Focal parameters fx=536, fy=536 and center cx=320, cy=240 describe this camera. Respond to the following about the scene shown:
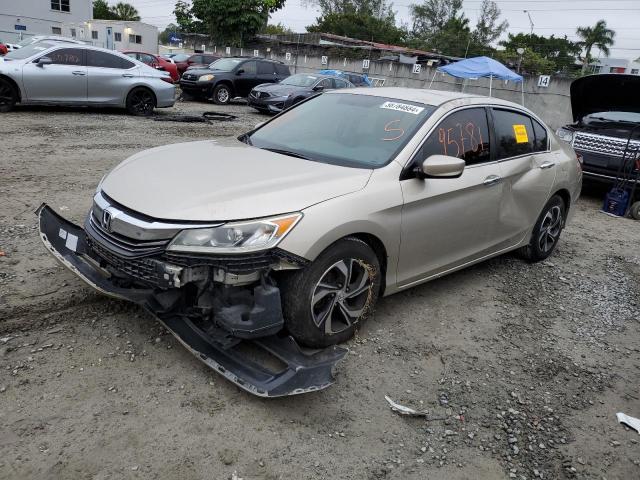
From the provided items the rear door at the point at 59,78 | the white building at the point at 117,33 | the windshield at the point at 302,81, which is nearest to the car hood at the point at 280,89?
the windshield at the point at 302,81

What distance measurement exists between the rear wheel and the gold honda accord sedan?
13.0 metres

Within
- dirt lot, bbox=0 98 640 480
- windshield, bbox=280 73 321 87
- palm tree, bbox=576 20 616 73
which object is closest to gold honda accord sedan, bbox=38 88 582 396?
dirt lot, bbox=0 98 640 480

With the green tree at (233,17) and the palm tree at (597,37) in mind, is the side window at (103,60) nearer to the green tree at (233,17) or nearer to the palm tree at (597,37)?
the green tree at (233,17)

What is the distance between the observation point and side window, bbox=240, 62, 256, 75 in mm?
17281

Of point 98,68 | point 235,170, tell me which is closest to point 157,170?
point 235,170

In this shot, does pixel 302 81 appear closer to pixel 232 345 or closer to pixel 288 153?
pixel 288 153

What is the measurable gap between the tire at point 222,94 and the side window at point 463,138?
13.7 metres

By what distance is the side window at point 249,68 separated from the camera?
17.3 meters

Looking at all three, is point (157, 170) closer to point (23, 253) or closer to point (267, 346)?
point (267, 346)

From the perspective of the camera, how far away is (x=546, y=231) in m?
5.33

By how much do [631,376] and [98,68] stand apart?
455 inches

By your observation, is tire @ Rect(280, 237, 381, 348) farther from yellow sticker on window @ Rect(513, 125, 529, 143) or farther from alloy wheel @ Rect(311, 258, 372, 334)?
yellow sticker on window @ Rect(513, 125, 529, 143)

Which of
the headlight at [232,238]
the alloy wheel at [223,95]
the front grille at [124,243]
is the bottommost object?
the front grille at [124,243]

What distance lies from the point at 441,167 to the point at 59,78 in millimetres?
10217
